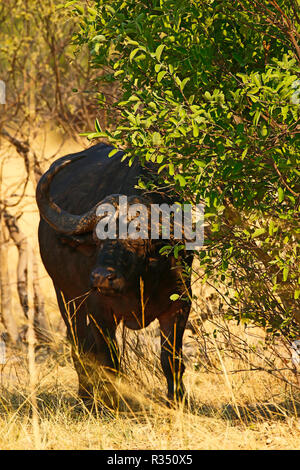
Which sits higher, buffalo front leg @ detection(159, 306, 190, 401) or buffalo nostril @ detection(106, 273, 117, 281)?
buffalo nostril @ detection(106, 273, 117, 281)

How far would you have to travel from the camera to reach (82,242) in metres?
5.09

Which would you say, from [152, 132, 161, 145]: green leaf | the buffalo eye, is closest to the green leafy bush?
[152, 132, 161, 145]: green leaf

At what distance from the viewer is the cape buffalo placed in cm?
464

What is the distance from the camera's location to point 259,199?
4.28 metres

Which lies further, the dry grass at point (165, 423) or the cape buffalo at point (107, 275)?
the cape buffalo at point (107, 275)

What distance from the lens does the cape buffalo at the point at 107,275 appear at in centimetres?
464

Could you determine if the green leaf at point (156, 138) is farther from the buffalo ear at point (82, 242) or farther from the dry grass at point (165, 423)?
the buffalo ear at point (82, 242)

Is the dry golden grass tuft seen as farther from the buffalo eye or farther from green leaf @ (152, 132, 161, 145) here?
green leaf @ (152, 132, 161, 145)

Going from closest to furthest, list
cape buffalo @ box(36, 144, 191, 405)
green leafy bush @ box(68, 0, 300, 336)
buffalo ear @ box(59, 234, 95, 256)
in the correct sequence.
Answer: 1. green leafy bush @ box(68, 0, 300, 336)
2. cape buffalo @ box(36, 144, 191, 405)
3. buffalo ear @ box(59, 234, 95, 256)

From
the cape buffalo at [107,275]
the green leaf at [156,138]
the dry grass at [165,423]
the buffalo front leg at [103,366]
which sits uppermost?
the green leaf at [156,138]

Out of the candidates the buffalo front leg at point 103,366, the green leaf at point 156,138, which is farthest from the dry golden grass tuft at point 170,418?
the green leaf at point 156,138

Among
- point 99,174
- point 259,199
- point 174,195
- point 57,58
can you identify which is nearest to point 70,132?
point 57,58
